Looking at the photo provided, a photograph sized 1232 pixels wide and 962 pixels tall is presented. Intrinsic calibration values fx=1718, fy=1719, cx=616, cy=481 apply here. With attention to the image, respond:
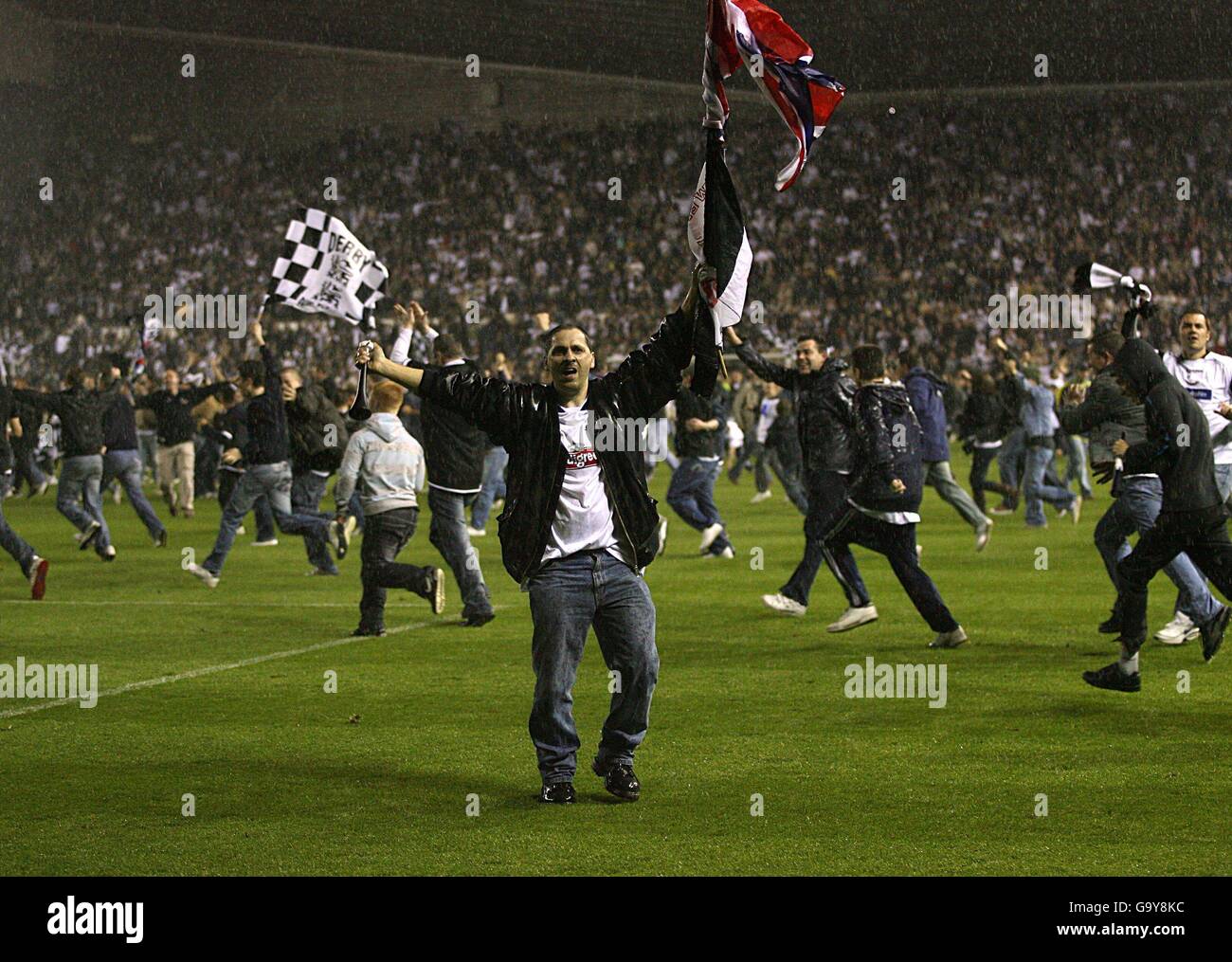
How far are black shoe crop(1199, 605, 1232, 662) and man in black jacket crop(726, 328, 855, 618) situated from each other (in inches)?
108

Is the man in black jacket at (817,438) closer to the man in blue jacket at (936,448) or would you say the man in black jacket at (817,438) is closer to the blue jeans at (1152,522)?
the blue jeans at (1152,522)

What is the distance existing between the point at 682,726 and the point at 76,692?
3.39m

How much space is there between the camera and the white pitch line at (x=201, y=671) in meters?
8.88

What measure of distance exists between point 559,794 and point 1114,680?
3708 millimetres

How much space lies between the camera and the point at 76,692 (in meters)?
9.30

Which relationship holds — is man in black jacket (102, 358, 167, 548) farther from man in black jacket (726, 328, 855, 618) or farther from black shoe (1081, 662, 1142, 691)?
black shoe (1081, 662, 1142, 691)

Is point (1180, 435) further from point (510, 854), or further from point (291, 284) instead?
point (291, 284)

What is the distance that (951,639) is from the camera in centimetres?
1075

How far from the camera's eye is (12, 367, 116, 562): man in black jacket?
55.9ft

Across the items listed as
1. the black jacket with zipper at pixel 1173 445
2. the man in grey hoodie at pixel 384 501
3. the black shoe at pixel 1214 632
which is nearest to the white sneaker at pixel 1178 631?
the black shoe at pixel 1214 632

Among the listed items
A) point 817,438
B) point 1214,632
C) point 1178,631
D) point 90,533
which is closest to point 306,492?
point 90,533

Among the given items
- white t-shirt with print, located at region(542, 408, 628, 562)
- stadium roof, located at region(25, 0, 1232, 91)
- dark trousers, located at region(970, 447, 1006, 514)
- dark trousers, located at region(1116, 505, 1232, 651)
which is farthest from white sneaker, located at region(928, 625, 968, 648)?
stadium roof, located at region(25, 0, 1232, 91)

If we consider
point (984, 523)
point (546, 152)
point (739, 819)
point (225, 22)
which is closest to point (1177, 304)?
point (546, 152)

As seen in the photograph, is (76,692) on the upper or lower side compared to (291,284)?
lower
